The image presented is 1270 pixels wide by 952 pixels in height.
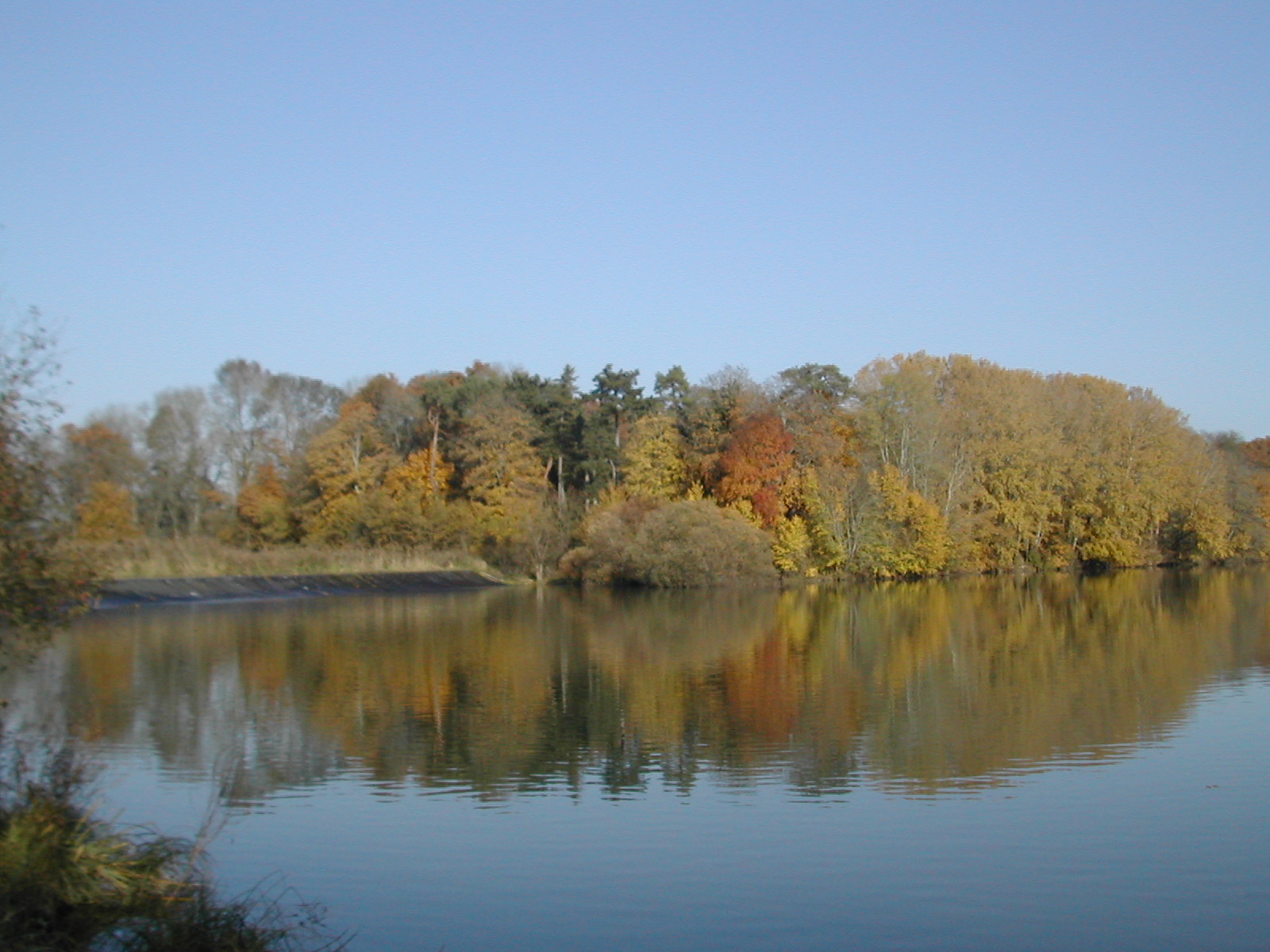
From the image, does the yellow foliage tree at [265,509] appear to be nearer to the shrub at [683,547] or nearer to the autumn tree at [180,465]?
the autumn tree at [180,465]

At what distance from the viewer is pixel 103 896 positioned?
6.66 m

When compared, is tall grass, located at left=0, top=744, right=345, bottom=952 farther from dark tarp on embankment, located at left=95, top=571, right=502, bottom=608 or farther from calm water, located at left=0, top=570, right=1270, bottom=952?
dark tarp on embankment, located at left=95, top=571, right=502, bottom=608

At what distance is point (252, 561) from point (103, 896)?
35.5m

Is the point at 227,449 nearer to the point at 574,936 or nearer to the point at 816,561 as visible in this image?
the point at 816,561

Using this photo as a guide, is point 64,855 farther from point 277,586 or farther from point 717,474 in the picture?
point 717,474

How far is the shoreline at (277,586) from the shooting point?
34.8m

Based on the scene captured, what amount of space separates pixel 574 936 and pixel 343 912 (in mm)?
1640

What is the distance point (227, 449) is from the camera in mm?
58188

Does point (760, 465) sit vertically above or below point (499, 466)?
below

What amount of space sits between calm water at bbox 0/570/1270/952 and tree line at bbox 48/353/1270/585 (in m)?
25.0

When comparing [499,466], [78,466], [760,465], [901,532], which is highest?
[499,466]

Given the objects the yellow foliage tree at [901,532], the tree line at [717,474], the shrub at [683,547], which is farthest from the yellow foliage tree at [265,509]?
the yellow foliage tree at [901,532]

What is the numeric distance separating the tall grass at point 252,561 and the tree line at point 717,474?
420 cm

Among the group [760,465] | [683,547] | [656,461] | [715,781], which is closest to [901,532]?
[760,465]
